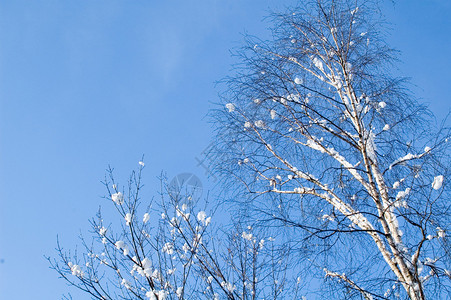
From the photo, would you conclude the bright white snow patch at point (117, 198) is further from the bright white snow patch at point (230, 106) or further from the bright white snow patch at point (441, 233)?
the bright white snow patch at point (441, 233)

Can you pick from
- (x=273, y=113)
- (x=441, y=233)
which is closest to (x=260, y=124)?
(x=273, y=113)

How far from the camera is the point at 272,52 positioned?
4.24 metres

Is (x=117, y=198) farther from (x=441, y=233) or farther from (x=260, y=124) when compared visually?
(x=441, y=233)

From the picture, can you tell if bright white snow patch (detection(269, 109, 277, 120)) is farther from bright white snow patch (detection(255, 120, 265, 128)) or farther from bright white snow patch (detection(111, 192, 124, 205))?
bright white snow patch (detection(111, 192, 124, 205))

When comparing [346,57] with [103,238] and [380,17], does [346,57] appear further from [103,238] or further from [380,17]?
[103,238]

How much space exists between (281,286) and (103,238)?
2581 mm

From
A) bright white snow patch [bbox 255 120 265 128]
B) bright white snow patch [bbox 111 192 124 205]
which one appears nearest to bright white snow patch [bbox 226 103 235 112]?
bright white snow patch [bbox 255 120 265 128]

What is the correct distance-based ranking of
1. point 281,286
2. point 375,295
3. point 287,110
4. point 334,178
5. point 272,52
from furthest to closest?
point 281,286 → point 272,52 → point 287,110 → point 334,178 → point 375,295

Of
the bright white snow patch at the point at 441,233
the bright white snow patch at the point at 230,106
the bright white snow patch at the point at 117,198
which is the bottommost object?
the bright white snow patch at the point at 441,233

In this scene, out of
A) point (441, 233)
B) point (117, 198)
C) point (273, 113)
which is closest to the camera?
point (441, 233)

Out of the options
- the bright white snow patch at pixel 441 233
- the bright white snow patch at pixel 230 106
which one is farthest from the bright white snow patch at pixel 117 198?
the bright white snow patch at pixel 441 233

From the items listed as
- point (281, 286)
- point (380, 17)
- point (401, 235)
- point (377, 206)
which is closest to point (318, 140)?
point (377, 206)

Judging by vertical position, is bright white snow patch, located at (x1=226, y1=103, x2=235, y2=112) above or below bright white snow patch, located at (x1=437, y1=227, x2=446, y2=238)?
above

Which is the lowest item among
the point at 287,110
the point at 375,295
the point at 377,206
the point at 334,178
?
the point at 375,295
